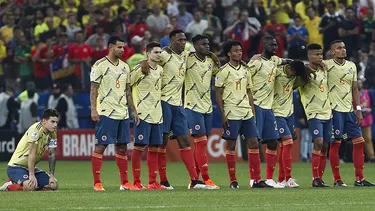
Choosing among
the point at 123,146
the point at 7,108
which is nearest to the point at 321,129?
the point at 123,146

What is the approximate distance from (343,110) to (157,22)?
14.4m

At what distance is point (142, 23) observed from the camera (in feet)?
114

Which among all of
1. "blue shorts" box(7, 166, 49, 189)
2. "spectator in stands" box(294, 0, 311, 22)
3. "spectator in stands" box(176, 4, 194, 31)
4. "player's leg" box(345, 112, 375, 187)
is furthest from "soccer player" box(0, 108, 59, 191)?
"spectator in stands" box(294, 0, 311, 22)

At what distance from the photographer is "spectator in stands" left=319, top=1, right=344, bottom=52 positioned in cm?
3266

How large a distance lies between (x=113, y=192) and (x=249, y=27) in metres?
14.8

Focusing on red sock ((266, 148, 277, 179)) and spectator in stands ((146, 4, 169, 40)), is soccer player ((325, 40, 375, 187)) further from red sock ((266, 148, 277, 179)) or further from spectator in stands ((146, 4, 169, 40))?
spectator in stands ((146, 4, 169, 40))

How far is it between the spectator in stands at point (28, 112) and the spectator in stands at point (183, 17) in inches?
205

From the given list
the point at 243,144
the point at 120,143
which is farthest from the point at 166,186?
the point at 243,144

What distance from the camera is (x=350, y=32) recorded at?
3250 centimetres

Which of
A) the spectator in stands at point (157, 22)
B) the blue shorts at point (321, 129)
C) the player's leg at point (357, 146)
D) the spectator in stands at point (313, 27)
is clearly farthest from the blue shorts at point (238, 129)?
the spectator in stands at point (157, 22)

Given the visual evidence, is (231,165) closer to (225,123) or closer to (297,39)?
(225,123)

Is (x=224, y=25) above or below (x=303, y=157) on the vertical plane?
above

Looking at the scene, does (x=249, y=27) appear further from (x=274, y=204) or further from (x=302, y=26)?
(x=274, y=204)

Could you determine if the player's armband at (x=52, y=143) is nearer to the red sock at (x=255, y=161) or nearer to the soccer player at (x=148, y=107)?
the soccer player at (x=148, y=107)
